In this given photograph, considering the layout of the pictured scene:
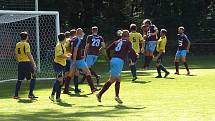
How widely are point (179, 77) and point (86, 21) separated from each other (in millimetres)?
24991

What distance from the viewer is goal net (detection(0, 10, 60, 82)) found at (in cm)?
2264

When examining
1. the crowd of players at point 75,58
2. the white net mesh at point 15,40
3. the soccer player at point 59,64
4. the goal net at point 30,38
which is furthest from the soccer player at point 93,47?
the white net mesh at point 15,40

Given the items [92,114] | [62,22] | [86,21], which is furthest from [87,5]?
[92,114]

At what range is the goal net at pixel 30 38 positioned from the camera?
22641mm

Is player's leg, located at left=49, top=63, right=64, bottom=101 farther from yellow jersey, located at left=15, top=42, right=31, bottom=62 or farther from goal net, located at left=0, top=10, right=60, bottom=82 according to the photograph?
goal net, located at left=0, top=10, right=60, bottom=82

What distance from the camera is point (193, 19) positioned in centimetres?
4509

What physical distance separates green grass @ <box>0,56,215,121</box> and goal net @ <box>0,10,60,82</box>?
4.33 meters

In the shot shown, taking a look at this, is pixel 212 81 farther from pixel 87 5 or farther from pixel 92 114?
pixel 87 5

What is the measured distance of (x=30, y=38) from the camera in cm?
2978

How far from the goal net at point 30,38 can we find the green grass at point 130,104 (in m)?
4.33

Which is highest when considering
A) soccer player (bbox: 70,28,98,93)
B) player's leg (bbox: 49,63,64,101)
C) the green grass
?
soccer player (bbox: 70,28,98,93)

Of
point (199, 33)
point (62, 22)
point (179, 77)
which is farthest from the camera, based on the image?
point (199, 33)

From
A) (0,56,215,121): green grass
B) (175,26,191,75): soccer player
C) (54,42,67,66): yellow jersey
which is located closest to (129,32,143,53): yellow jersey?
(175,26,191,75): soccer player

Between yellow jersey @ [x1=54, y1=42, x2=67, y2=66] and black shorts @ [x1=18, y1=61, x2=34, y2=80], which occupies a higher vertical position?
yellow jersey @ [x1=54, y1=42, x2=67, y2=66]
